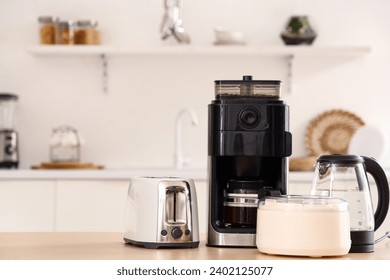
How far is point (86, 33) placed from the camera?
4.57 metres

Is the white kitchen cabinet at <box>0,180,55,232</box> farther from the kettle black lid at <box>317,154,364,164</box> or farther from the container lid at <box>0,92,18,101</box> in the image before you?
the kettle black lid at <box>317,154,364,164</box>

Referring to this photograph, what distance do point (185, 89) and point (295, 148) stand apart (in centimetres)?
70

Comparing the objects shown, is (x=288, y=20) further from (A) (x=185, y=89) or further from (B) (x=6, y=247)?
(B) (x=6, y=247)

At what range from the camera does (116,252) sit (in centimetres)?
169

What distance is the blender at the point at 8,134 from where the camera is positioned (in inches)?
176

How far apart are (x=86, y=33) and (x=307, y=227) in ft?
10.4

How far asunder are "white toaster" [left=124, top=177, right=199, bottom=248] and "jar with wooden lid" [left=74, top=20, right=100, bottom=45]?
9.32 ft

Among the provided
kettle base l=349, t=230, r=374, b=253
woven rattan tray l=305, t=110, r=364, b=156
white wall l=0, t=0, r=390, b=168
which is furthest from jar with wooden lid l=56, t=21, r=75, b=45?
kettle base l=349, t=230, r=374, b=253

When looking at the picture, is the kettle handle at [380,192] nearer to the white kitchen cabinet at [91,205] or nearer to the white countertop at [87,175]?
the white countertop at [87,175]

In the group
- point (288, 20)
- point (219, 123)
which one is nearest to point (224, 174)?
point (219, 123)

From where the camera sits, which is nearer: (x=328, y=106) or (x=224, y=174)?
(x=224, y=174)

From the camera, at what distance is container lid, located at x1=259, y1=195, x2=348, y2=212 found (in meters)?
1.62

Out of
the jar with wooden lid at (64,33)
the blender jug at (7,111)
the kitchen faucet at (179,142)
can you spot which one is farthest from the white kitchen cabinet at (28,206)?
the jar with wooden lid at (64,33)
